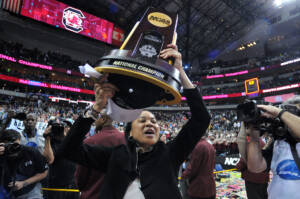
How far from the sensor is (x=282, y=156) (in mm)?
1312

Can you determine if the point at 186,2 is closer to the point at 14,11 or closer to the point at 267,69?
the point at 267,69

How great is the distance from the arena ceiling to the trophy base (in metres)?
20.7

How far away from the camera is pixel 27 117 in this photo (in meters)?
3.15

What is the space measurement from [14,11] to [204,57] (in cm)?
2678

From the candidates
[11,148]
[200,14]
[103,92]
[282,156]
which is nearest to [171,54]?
[103,92]

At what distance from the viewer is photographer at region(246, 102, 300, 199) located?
3.86 ft

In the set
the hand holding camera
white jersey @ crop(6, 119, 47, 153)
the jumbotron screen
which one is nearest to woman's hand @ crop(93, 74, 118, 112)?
the hand holding camera

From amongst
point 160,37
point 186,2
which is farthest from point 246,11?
point 160,37

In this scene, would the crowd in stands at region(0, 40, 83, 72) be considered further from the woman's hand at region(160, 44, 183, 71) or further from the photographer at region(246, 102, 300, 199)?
the photographer at region(246, 102, 300, 199)

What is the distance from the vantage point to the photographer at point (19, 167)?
199cm

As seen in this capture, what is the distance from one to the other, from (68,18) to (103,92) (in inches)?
973

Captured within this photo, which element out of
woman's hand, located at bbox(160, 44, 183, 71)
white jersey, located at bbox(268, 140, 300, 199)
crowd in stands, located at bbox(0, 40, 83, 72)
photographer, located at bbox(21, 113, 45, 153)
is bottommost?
white jersey, located at bbox(268, 140, 300, 199)

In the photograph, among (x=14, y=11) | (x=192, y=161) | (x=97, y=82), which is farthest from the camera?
(x=14, y=11)

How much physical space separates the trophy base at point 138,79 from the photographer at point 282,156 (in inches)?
25.0
